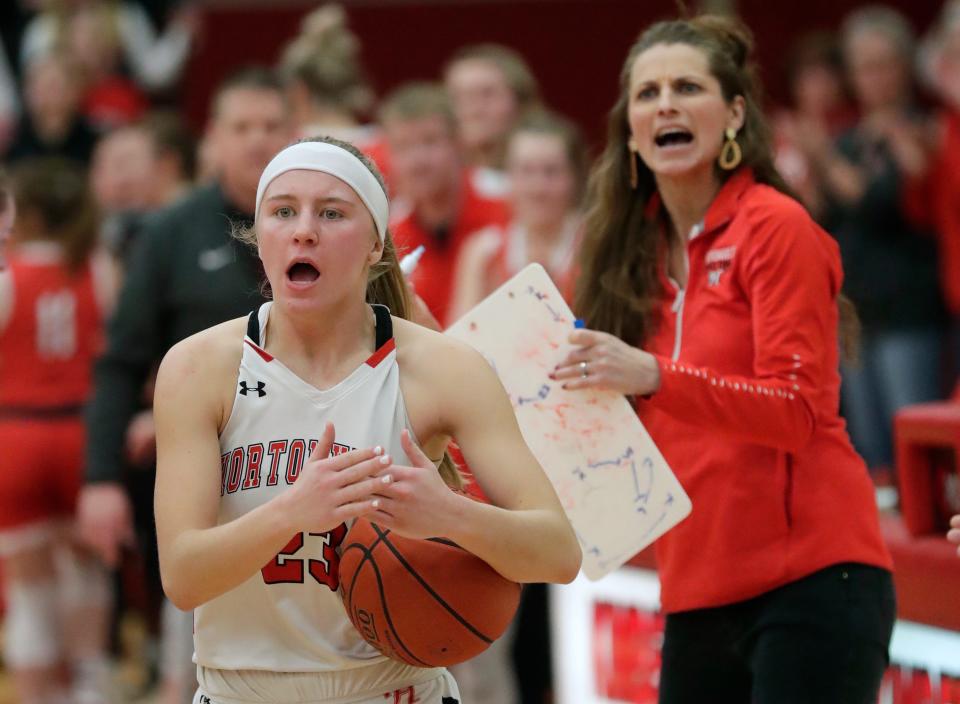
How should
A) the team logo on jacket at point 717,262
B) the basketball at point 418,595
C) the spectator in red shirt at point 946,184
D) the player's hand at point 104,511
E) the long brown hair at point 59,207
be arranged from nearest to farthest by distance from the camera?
1. the basketball at point 418,595
2. the team logo on jacket at point 717,262
3. the player's hand at point 104,511
4. the spectator in red shirt at point 946,184
5. the long brown hair at point 59,207

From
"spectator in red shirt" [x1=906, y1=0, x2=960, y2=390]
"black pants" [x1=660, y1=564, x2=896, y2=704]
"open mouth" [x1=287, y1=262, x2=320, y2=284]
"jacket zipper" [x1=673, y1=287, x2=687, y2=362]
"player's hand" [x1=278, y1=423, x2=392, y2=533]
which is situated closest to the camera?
"player's hand" [x1=278, y1=423, x2=392, y2=533]

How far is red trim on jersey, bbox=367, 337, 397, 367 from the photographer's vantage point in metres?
3.04

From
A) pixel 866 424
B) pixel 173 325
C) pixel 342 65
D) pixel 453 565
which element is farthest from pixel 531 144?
pixel 453 565

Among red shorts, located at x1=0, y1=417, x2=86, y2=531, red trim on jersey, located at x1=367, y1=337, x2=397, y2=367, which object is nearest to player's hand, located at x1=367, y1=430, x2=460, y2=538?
red trim on jersey, located at x1=367, y1=337, x2=397, y2=367

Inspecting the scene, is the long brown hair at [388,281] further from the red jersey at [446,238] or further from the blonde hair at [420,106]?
the blonde hair at [420,106]

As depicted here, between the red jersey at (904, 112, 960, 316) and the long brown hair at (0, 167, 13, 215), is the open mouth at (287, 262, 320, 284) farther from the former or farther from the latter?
the red jersey at (904, 112, 960, 316)

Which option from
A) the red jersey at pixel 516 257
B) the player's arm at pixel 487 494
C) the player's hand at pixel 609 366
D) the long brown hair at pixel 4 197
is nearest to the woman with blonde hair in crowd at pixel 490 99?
the red jersey at pixel 516 257

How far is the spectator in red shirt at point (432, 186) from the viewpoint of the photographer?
6410 mm

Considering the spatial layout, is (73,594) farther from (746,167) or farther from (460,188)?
(746,167)

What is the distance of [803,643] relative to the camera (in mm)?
3461

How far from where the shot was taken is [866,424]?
7699mm

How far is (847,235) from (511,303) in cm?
426

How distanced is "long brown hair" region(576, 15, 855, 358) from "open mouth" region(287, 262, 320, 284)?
107 cm

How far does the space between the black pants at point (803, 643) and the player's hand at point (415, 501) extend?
41.9 inches
